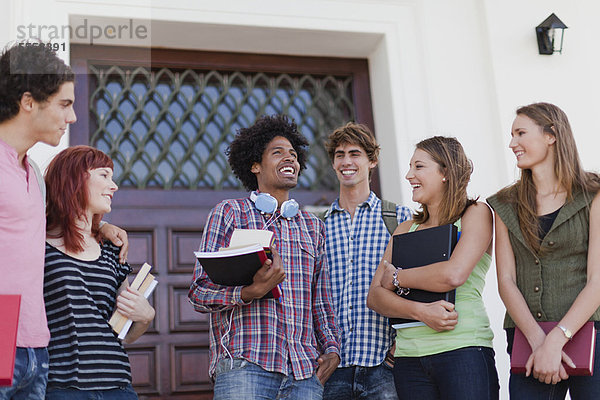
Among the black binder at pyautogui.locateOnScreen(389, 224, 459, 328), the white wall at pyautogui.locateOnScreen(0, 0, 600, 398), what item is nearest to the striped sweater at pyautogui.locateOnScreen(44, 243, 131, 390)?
the black binder at pyautogui.locateOnScreen(389, 224, 459, 328)

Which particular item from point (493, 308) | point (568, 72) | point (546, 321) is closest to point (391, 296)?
point (546, 321)

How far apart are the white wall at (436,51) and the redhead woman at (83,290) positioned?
2133 millimetres

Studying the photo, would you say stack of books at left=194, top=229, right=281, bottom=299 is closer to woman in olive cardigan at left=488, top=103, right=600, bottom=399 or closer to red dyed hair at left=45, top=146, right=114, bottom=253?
red dyed hair at left=45, top=146, right=114, bottom=253

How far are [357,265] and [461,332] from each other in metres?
0.80

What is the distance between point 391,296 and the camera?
308cm

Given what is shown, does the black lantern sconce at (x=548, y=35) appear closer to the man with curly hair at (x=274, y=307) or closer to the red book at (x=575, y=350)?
the man with curly hair at (x=274, y=307)

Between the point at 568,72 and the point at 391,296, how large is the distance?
284 centimetres

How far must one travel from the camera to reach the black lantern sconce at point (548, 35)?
4969 millimetres

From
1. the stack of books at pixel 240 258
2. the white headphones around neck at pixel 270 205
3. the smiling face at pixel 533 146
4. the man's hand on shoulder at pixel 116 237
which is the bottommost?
the stack of books at pixel 240 258

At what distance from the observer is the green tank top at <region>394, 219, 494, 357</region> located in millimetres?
2918

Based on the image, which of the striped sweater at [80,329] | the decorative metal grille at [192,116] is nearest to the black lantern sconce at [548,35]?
the decorative metal grille at [192,116]

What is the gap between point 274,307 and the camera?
3090 millimetres

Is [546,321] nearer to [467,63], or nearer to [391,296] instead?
[391,296]

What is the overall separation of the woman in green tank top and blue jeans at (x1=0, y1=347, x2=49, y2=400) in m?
1.42
